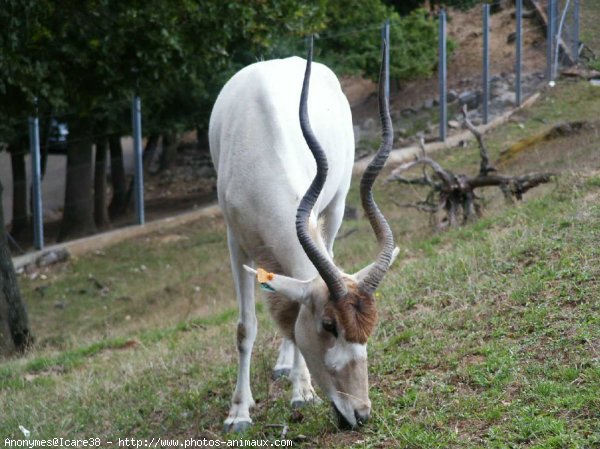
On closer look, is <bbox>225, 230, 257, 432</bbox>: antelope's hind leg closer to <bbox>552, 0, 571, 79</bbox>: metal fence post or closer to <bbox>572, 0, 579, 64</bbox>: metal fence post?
<bbox>572, 0, 579, 64</bbox>: metal fence post

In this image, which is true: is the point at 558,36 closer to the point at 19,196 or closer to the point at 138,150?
the point at 138,150

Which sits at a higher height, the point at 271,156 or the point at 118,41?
the point at 118,41

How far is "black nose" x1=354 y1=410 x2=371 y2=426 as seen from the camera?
486cm

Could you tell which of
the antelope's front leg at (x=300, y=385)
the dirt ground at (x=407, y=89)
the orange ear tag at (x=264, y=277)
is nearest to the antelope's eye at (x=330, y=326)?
the orange ear tag at (x=264, y=277)

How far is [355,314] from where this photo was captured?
4828mm

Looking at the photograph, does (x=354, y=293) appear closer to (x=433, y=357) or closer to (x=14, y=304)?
(x=433, y=357)

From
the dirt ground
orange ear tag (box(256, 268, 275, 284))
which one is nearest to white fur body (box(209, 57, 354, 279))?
orange ear tag (box(256, 268, 275, 284))

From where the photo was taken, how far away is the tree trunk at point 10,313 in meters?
10.1

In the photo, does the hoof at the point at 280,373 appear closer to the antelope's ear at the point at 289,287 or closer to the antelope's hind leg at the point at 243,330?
the antelope's hind leg at the point at 243,330

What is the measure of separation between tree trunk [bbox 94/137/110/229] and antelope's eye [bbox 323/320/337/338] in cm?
1418

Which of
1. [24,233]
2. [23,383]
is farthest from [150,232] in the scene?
[23,383]

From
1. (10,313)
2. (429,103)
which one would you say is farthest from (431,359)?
(429,103)

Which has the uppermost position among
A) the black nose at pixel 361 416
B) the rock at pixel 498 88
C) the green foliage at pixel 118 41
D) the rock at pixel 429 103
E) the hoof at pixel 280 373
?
the green foliage at pixel 118 41

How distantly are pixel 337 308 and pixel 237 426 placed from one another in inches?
52.1
